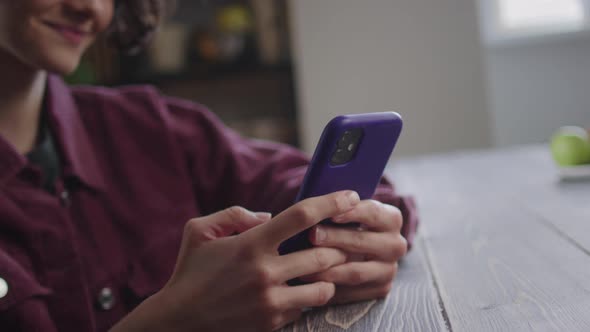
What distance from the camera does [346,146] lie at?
564 mm

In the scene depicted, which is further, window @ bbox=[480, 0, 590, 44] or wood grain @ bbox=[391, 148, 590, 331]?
window @ bbox=[480, 0, 590, 44]

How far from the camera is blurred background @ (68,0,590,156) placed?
2.95m

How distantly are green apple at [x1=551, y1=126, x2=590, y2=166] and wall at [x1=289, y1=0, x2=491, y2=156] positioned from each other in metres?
1.68

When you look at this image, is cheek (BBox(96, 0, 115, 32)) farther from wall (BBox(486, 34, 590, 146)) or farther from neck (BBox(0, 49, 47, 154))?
wall (BBox(486, 34, 590, 146))

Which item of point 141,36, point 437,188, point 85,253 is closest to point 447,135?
point 437,188

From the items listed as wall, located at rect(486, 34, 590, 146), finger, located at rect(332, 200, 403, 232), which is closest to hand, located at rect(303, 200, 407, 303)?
finger, located at rect(332, 200, 403, 232)

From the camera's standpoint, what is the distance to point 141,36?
1263 millimetres

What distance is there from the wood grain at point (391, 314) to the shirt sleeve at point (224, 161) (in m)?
0.35

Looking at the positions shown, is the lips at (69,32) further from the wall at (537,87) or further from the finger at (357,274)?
the wall at (537,87)

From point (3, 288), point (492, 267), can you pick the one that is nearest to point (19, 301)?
point (3, 288)

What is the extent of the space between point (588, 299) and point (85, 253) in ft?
2.15

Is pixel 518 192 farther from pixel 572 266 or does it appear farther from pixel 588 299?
pixel 588 299

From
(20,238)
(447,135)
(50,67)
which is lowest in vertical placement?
(447,135)

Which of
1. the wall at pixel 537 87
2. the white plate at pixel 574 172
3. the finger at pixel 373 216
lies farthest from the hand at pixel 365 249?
the wall at pixel 537 87
